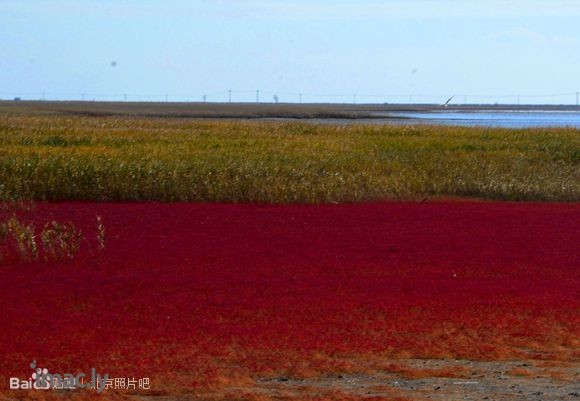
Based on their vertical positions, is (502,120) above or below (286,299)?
below

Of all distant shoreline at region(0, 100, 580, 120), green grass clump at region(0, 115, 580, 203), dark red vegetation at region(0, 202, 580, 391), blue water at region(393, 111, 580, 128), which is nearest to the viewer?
dark red vegetation at region(0, 202, 580, 391)

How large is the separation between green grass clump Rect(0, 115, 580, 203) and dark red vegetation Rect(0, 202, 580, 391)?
13.9ft

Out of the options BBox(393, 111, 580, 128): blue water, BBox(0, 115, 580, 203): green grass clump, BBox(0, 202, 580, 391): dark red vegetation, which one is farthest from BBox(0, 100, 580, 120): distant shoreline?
BBox(0, 202, 580, 391): dark red vegetation

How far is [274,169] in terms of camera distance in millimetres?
22156

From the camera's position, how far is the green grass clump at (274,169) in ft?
67.9

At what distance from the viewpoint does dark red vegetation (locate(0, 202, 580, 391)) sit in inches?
305

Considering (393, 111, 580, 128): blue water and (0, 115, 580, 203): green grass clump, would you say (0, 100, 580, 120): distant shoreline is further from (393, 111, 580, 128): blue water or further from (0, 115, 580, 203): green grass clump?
(0, 115, 580, 203): green grass clump

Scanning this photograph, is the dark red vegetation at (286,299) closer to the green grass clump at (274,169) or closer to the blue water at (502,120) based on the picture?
the green grass clump at (274,169)

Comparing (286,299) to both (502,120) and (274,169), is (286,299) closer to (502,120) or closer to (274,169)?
(274,169)

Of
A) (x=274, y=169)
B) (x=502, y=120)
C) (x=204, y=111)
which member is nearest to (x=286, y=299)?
(x=274, y=169)

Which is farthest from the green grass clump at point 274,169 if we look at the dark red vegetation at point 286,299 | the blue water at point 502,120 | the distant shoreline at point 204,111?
the distant shoreline at point 204,111

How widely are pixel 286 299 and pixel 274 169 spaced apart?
12345 millimetres

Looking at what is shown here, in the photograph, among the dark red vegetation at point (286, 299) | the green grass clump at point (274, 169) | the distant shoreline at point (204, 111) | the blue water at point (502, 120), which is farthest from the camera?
the distant shoreline at point (204, 111)

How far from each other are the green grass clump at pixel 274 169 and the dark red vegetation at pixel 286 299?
4248 millimetres
